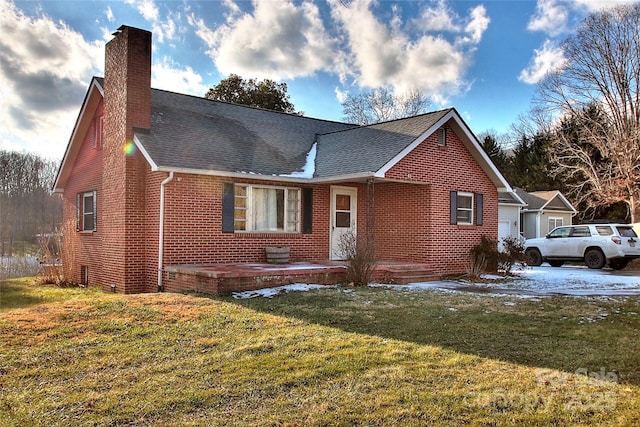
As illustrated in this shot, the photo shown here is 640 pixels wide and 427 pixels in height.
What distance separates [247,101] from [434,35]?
17.2 m

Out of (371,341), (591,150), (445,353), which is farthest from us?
(591,150)

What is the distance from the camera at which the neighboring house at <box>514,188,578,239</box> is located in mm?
29781

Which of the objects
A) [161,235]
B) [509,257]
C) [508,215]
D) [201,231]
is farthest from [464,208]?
[508,215]

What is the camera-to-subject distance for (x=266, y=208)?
44.3 ft

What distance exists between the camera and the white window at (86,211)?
49.7 feet

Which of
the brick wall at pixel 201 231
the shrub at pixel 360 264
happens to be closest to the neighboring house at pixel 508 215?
the shrub at pixel 360 264

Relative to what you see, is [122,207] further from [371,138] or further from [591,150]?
[591,150]

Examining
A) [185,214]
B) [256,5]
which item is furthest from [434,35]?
[185,214]

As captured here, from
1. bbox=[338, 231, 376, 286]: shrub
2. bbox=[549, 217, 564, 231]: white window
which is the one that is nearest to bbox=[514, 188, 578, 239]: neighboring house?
bbox=[549, 217, 564, 231]: white window

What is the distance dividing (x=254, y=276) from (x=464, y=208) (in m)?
7.81

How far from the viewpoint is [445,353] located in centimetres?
565

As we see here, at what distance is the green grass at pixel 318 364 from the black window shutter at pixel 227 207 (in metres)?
4.17

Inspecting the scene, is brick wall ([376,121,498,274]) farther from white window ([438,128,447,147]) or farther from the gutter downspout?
the gutter downspout

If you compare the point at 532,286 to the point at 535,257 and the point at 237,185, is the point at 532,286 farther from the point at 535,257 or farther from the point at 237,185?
the point at 535,257
